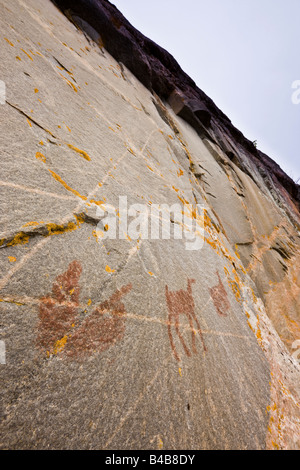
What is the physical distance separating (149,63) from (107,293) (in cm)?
1117

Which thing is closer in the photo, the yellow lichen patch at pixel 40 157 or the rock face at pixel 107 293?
the rock face at pixel 107 293

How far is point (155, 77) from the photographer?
29.9 ft

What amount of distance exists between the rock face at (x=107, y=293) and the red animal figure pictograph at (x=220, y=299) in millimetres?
36

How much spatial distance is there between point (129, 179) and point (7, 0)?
4.53 m

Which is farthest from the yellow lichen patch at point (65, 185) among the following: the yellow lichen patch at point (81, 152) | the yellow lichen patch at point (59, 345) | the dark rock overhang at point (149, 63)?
the dark rock overhang at point (149, 63)

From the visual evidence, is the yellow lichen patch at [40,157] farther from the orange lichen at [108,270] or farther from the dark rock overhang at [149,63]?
the dark rock overhang at [149,63]

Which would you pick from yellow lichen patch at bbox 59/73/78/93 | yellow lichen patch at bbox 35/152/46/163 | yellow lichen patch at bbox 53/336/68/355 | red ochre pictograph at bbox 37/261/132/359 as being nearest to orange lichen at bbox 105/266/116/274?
red ochre pictograph at bbox 37/261/132/359

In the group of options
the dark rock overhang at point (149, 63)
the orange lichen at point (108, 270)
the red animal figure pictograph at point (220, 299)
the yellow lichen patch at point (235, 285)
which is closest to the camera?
the orange lichen at point (108, 270)

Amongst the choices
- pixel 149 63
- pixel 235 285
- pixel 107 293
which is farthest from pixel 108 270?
pixel 149 63

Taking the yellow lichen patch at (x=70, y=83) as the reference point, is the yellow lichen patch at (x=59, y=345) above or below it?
below

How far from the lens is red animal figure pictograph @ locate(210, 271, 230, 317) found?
3333mm

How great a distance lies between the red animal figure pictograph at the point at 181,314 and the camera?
96.0 inches

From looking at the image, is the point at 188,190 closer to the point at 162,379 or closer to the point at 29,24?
the point at 162,379

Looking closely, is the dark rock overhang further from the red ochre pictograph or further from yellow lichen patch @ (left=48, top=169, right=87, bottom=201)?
the red ochre pictograph
